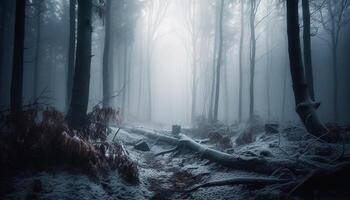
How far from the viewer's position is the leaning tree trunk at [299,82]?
7.29 m

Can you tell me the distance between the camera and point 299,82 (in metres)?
7.62

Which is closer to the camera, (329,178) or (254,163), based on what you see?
(329,178)

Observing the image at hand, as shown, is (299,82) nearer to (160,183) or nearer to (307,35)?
(307,35)

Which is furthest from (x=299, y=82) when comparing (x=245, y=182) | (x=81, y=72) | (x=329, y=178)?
(x=81, y=72)

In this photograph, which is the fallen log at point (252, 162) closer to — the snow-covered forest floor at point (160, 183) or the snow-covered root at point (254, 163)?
the snow-covered root at point (254, 163)

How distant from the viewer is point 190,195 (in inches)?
194

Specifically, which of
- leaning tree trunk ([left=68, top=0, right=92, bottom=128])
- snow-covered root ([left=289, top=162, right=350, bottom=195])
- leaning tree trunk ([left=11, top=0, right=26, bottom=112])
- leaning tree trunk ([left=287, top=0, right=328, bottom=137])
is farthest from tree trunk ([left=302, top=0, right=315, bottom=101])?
leaning tree trunk ([left=11, top=0, right=26, bottom=112])

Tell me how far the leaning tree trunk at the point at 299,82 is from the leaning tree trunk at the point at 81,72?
6.33 metres

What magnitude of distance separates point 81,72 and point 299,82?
21.9 feet

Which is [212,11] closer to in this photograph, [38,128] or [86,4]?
[86,4]

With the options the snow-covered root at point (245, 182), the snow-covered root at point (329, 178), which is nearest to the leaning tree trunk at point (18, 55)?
the snow-covered root at point (245, 182)

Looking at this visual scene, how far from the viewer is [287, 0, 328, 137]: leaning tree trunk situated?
7293 millimetres

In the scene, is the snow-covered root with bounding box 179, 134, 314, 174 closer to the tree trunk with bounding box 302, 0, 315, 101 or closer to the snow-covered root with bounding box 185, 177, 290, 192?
the snow-covered root with bounding box 185, 177, 290, 192

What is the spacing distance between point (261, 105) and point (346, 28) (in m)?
21.9
